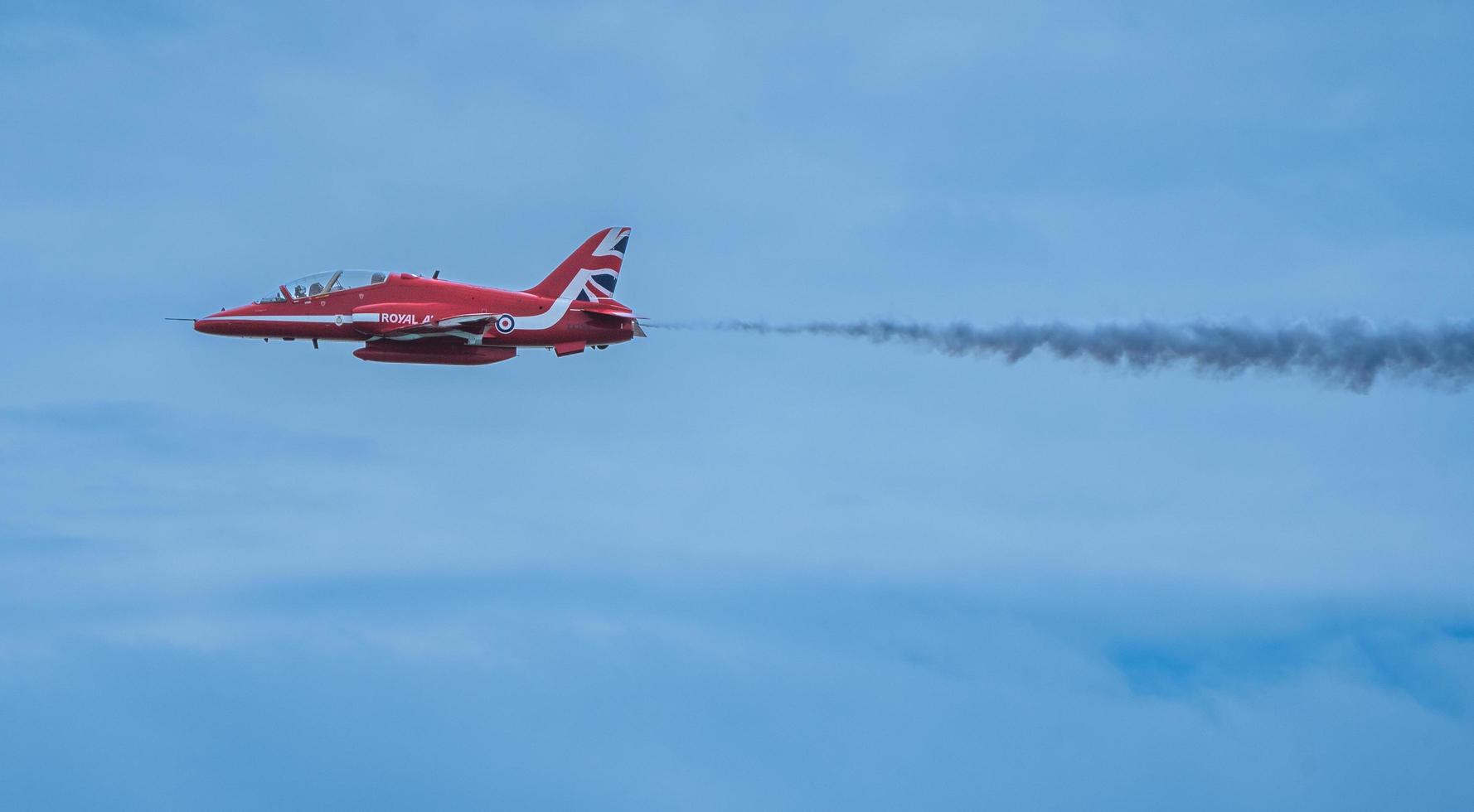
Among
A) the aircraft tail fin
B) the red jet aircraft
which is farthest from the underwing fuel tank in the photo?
the aircraft tail fin

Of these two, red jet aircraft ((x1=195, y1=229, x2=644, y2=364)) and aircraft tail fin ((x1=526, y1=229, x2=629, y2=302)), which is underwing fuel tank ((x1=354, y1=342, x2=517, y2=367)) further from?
aircraft tail fin ((x1=526, y1=229, x2=629, y2=302))

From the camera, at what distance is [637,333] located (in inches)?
3942

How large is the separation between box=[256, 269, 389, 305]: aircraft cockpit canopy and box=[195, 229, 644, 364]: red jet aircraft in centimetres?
4

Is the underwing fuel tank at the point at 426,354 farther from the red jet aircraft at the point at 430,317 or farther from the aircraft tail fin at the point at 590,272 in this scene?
the aircraft tail fin at the point at 590,272

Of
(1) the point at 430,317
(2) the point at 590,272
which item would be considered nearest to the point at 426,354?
(1) the point at 430,317

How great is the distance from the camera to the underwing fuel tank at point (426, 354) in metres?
→ 99.0

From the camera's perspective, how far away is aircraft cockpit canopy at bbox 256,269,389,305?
325ft

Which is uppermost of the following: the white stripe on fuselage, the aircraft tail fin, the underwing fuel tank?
the aircraft tail fin

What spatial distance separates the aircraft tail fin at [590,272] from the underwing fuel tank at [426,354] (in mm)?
3438

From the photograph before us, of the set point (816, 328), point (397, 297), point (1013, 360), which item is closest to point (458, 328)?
point (397, 297)

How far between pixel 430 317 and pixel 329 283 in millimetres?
4933

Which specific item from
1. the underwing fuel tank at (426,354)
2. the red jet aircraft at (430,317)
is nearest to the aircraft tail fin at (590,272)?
the red jet aircraft at (430,317)

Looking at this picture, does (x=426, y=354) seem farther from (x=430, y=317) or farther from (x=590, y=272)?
(x=590, y=272)

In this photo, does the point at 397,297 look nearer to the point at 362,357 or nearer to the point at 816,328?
the point at 362,357
